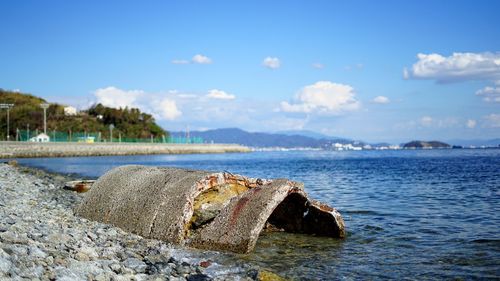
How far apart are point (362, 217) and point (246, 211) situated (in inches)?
241

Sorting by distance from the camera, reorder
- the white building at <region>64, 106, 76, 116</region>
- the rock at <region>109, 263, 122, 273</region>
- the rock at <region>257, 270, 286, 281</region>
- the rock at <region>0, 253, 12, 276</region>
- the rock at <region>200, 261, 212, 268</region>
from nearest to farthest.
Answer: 1. the rock at <region>0, 253, 12, 276</region>
2. the rock at <region>109, 263, 122, 273</region>
3. the rock at <region>257, 270, 286, 281</region>
4. the rock at <region>200, 261, 212, 268</region>
5. the white building at <region>64, 106, 76, 116</region>

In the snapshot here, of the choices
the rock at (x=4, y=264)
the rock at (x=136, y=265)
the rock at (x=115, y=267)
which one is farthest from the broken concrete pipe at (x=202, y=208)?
the rock at (x=4, y=264)

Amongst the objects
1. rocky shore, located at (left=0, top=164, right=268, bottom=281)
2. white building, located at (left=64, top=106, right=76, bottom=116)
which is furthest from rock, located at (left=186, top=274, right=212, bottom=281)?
white building, located at (left=64, top=106, right=76, bottom=116)

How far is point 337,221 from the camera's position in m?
10.0

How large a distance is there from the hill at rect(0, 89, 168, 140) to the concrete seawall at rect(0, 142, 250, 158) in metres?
16.0

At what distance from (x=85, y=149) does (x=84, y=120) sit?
1914 inches

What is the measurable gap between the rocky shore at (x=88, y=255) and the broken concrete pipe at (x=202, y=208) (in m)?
0.36

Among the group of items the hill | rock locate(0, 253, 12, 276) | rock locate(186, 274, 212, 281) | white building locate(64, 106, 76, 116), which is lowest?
rock locate(186, 274, 212, 281)

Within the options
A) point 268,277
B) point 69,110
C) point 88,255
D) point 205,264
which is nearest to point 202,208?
point 205,264

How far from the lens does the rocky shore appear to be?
17.9ft

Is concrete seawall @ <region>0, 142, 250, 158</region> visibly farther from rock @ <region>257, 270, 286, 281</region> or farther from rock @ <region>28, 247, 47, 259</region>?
rock @ <region>257, 270, 286, 281</region>

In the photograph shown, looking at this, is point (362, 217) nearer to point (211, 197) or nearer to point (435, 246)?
point (435, 246)

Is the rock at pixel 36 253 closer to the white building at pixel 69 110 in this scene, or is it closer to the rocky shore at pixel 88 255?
the rocky shore at pixel 88 255

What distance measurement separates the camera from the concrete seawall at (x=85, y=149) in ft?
230
